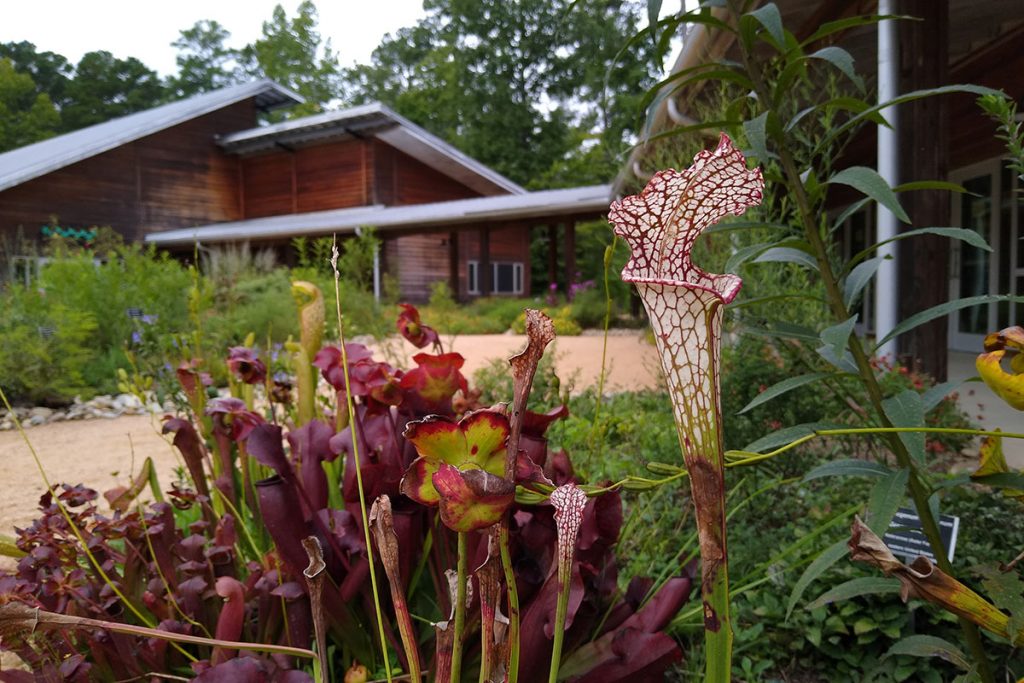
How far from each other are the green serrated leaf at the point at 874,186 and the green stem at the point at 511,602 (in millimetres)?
784

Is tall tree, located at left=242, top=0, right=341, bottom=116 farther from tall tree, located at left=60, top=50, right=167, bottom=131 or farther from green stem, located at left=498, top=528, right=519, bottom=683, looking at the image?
green stem, located at left=498, top=528, right=519, bottom=683

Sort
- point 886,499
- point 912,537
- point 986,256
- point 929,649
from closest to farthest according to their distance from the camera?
point 886,499
point 929,649
point 912,537
point 986,256

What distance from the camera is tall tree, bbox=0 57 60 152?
33.9 metres

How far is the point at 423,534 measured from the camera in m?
1.48

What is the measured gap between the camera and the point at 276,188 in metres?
21.5

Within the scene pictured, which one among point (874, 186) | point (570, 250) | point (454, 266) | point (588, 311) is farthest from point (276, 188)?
point (874, 186)

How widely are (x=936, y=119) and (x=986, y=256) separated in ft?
16.6

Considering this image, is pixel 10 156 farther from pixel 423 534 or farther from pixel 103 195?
pixel 423 534

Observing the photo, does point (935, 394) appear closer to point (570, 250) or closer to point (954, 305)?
point (954, 305)

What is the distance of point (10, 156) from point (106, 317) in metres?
19.0

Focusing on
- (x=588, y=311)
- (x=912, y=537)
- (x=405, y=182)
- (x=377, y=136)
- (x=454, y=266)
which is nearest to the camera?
(x=912, y=537)

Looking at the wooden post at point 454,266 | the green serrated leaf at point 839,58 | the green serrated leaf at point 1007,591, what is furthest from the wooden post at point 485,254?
the green serrated leaf at point 1007,591

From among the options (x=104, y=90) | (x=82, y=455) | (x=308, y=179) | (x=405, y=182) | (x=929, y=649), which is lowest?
(x=82, y=455)

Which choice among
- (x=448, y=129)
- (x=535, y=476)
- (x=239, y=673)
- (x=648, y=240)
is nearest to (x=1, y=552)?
(x=239, y=673)
